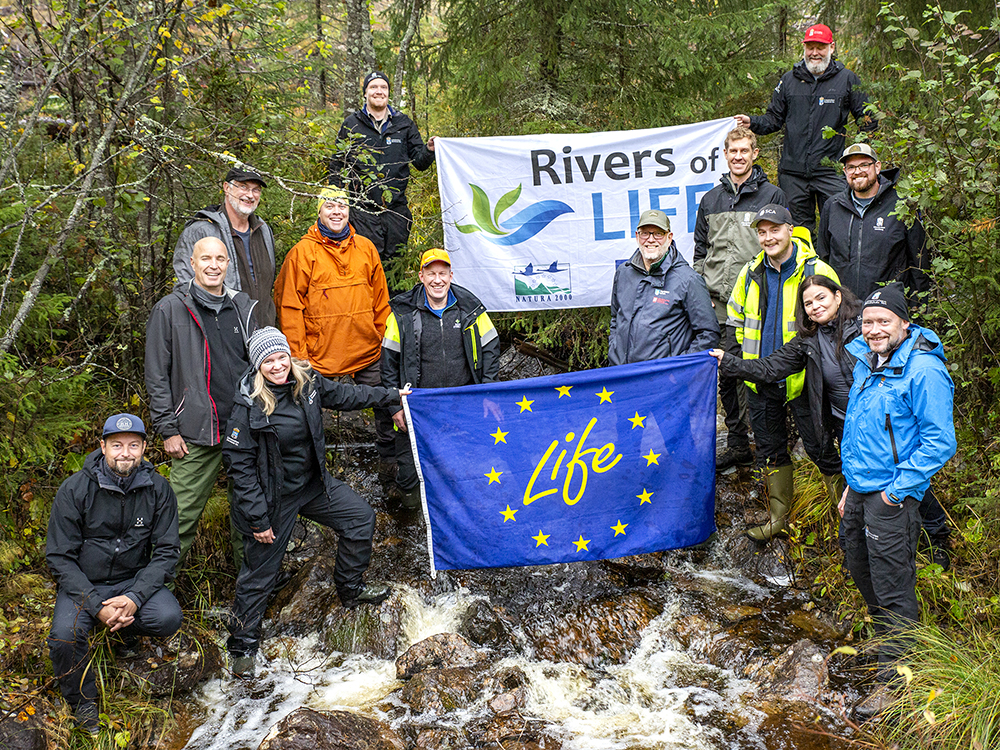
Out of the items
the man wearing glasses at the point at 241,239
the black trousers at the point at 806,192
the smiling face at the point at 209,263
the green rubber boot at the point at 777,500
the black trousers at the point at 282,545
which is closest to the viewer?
the smiling face at the point at 209,263

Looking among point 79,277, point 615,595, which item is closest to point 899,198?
point 615,595

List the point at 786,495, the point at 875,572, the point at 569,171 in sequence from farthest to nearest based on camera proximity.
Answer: the point at 569,171 < the point at 786,495 < the point at 875,572

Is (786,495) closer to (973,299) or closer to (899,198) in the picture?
(973,299)

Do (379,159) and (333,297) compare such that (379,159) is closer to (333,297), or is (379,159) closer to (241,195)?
(333,297)

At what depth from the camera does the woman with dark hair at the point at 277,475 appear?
554 cm

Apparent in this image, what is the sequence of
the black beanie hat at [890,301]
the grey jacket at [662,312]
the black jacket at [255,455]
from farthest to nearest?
1. the grey jacket at [662,312]
2. the black jacket at [255,455]
3. the black beanie hat at [890,301]

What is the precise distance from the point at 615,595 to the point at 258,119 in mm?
5840

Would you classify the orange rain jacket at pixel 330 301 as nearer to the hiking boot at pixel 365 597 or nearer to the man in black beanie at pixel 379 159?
the man in black beanie at pixel 379 159

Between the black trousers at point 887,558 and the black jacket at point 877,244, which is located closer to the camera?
the black trousers at point 887,558

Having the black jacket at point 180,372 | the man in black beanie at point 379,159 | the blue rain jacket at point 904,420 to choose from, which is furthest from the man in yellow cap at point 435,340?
the blue rain jacket at point 904,420

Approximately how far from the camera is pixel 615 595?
6.70 meters

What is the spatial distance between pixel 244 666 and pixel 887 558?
460 centimetres

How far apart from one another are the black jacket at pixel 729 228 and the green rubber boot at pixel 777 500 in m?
1.50

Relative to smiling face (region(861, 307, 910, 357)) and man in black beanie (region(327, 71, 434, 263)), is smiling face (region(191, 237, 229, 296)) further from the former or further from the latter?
smiling face (region(861, 307, 910, 357))
